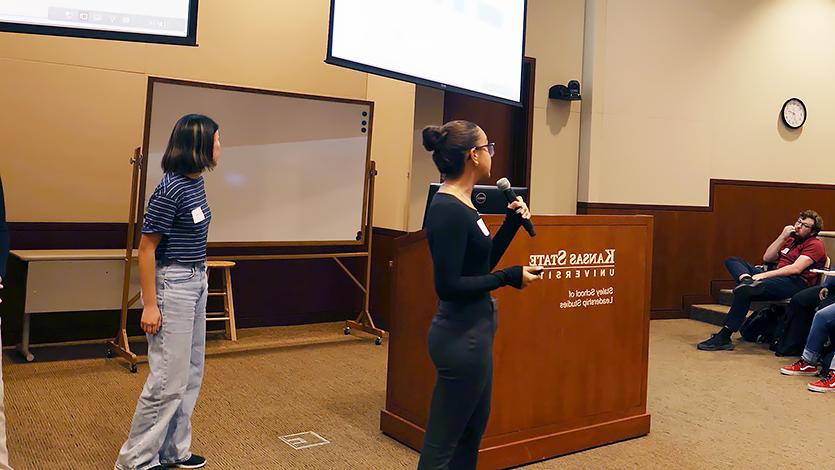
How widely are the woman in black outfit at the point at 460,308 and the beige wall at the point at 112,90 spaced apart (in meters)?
3.71

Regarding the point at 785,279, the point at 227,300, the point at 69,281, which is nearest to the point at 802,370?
the point at 785,279

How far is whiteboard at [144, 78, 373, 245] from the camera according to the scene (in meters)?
4.85

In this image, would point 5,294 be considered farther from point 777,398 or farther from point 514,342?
point 777,398

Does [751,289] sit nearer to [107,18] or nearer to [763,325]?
[763,325]

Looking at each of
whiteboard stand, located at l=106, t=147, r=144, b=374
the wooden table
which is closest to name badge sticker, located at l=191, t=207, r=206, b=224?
whiteboard stand, located at l=106, t=147, r=144, b=374

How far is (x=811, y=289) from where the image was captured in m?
5.62

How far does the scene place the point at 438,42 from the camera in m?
4.73

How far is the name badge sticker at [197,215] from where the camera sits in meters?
2.73

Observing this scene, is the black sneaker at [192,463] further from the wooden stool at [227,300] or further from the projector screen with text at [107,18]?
the wooden stool at [227,300]

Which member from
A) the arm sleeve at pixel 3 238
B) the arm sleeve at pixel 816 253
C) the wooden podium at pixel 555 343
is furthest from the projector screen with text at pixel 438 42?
the arm sleeve at pixel 816 253

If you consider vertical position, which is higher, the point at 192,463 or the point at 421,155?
the point at 421,155

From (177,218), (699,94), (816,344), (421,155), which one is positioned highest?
(699,94)

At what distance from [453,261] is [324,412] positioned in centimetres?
206

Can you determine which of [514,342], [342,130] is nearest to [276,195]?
[342,130]
